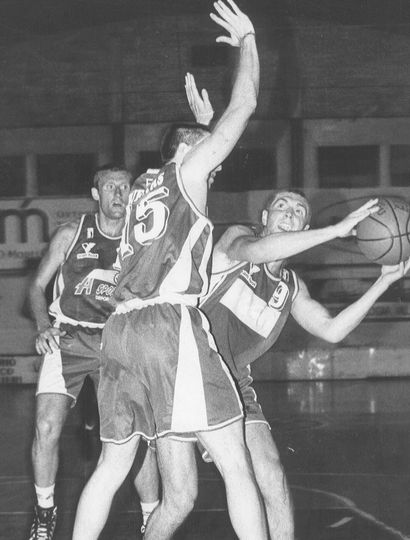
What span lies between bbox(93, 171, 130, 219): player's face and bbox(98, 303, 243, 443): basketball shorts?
1.67 meters

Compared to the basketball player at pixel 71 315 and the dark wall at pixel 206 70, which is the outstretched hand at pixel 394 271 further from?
the dark wall at pixel 206 70

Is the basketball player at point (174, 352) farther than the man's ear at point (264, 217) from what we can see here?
No

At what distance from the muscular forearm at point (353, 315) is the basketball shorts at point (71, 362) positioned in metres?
1.47

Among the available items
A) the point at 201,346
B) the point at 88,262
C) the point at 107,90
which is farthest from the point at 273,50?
the point at 201,346

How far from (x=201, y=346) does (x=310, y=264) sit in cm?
806

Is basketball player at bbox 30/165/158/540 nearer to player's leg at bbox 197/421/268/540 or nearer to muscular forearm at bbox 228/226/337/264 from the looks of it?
player's leg at bbox 197/421/268/540

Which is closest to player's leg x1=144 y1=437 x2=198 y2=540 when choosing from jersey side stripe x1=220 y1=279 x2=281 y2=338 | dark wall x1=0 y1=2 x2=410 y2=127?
jersey side stripe x1=220 y1=279 x2=281 y2=338

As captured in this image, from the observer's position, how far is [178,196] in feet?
13.5

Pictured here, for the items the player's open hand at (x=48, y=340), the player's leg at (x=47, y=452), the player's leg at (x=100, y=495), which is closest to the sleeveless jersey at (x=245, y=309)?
the player's leg at (x=100, y=495)

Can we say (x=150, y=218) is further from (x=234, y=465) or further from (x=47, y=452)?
(x=47, y=452)

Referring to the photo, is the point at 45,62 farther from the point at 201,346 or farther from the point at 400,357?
the point at 201,346

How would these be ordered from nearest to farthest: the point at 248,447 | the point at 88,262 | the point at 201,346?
the point at 201,346
the point at 248,447
the point at 88,262

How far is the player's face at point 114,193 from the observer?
5.84 metres

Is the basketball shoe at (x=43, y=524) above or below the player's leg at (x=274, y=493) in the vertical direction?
below
